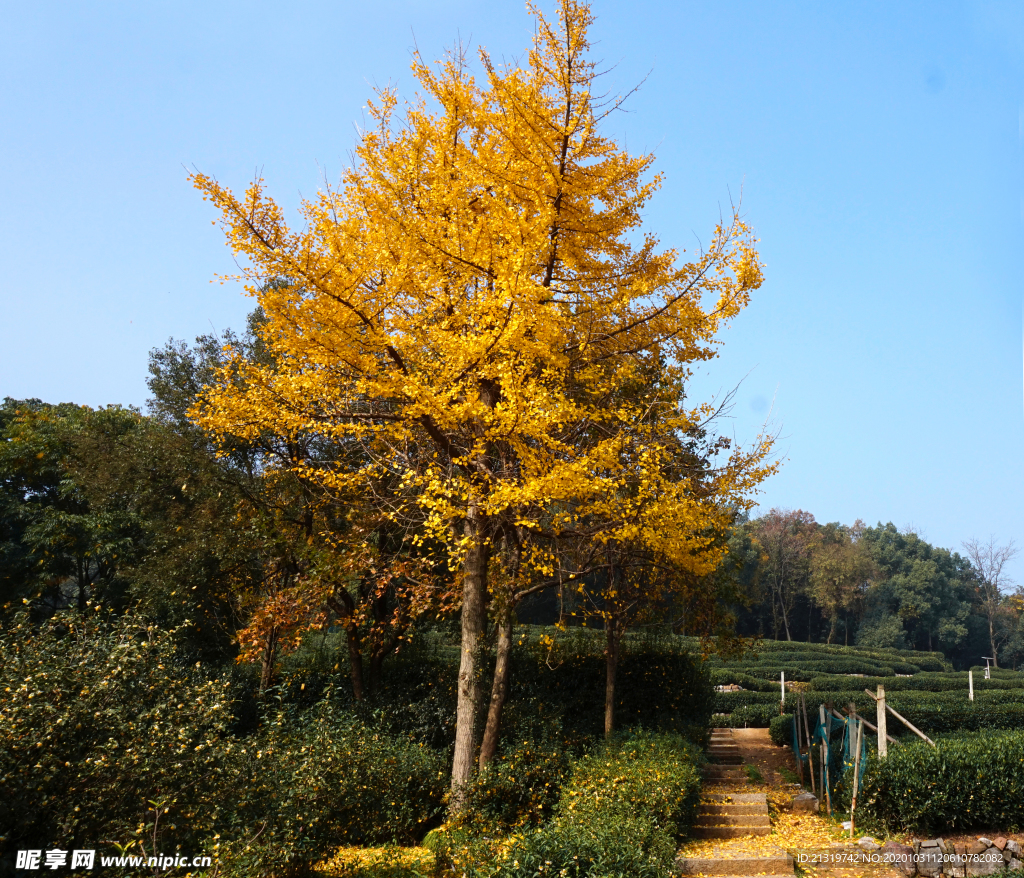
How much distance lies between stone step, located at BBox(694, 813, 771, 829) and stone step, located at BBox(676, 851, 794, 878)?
1.18 meters

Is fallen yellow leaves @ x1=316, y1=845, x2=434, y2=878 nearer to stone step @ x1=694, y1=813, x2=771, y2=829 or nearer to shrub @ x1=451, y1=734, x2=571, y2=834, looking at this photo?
shrub @ x1=451, y1=734, x2=571, y2=834

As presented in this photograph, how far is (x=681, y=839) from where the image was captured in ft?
21.8

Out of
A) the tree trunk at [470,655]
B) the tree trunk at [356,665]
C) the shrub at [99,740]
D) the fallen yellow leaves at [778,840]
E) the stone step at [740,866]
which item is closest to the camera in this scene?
the shrub at [99,740]

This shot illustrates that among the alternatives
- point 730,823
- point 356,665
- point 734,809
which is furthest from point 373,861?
point 356,665

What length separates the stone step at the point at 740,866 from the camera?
6074 millimetres

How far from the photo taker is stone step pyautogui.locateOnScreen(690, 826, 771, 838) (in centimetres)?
706

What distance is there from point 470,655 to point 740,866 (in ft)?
10.1

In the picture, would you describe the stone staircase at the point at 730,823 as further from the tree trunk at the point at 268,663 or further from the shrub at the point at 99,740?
the tree trunk at the point at 268,663

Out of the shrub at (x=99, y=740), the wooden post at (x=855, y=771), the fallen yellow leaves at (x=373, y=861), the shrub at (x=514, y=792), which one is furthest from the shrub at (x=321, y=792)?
the wooden post at (x=855, y=771)

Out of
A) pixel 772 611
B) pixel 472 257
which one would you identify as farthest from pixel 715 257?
pixel 772 611

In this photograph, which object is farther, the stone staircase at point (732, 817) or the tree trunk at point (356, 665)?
the tree trunk at point (356, 665)

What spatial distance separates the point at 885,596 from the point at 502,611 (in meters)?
43.6

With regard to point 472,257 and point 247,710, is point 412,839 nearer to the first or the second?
point 247,710

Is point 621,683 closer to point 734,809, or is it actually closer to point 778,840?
point 734,809
